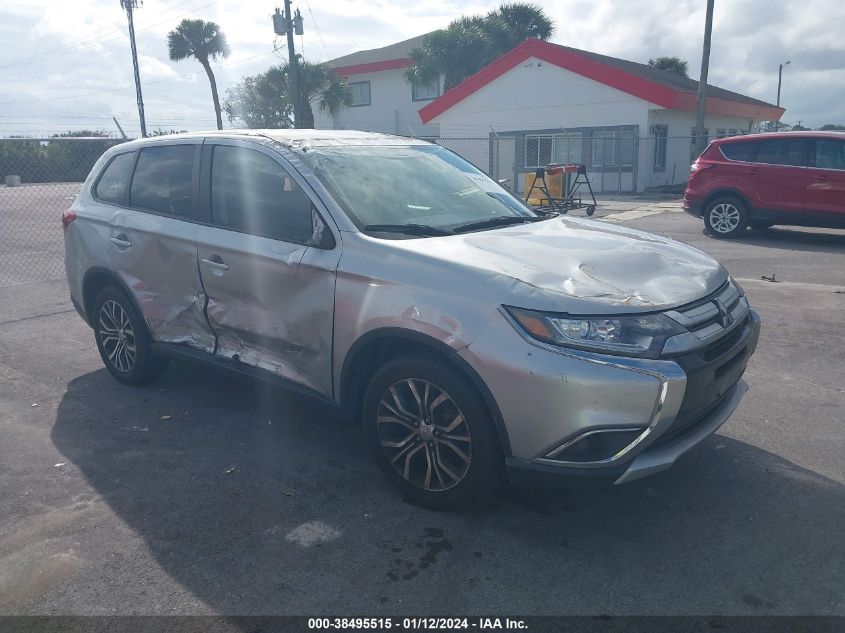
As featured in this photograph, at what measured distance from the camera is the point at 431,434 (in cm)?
347

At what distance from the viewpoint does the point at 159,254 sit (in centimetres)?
479

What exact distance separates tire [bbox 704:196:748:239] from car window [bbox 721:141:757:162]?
0.67 metres

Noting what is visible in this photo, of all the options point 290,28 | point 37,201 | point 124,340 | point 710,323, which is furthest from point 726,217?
point 290,28

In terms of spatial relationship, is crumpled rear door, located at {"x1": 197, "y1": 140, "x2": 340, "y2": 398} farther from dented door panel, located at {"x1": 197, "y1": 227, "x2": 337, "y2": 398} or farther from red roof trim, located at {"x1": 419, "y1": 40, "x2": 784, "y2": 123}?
red roof trim, located at {"x1": 419, "y1": 40, "x2": 784, "y2": 123}

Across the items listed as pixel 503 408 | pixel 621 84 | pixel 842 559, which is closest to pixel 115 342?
pixel 503 408

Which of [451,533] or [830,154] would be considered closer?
[451,533]

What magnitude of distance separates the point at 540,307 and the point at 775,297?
19.4ft

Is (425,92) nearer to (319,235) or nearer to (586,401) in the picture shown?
(319,235)

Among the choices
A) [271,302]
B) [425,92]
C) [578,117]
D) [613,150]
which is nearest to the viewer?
[271,302]

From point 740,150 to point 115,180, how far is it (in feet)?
34.2

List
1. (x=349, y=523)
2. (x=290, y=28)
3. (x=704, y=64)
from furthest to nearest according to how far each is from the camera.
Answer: (x=290, y=28) → (x=704, y=64) → (x=349, y=523)

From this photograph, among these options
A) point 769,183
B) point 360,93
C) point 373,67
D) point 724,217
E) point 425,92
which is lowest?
point 724,217

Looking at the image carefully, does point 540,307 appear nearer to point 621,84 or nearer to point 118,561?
point 118,561

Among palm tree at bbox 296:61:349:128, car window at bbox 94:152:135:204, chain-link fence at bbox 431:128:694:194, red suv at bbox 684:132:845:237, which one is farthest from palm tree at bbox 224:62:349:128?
car window at bbox 94:152:135:204
